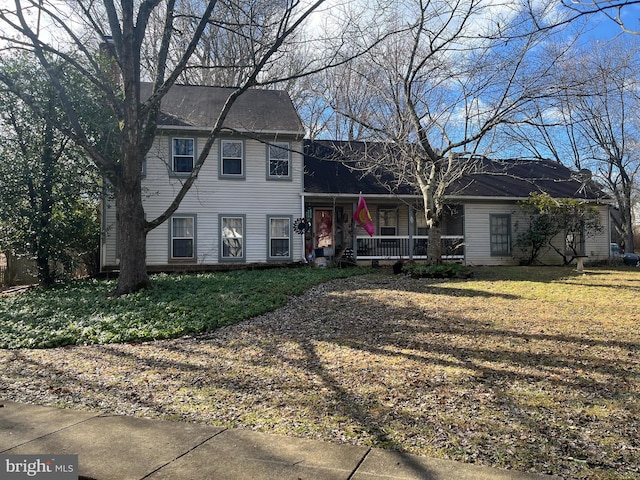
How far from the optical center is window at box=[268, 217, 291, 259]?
16984mm

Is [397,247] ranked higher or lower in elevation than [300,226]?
lower

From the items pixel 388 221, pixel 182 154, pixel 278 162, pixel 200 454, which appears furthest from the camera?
pixel 388 221

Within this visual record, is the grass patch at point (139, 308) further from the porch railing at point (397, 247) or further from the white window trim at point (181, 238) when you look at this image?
the porch railing at point (397, 247)

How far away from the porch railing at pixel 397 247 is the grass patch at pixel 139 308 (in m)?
4.28

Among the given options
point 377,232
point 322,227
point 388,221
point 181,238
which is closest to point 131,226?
point 181,238

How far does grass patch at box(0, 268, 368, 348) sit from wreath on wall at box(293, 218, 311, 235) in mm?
3346

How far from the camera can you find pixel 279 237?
17.1 metres

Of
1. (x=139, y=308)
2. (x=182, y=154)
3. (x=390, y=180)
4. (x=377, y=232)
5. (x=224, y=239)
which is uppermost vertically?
(x=182, y=154)

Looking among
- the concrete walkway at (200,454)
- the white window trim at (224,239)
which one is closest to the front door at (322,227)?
the white window trim at (224,239)

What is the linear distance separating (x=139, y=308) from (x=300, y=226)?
811cm

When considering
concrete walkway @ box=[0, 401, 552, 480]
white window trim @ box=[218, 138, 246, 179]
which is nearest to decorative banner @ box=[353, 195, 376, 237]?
white window trim @ box=[218, 138, 246, 179]

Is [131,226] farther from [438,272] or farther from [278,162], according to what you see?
[438,272]

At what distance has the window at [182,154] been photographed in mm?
16234

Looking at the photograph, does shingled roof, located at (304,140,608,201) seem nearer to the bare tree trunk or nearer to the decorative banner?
the decorative banner
